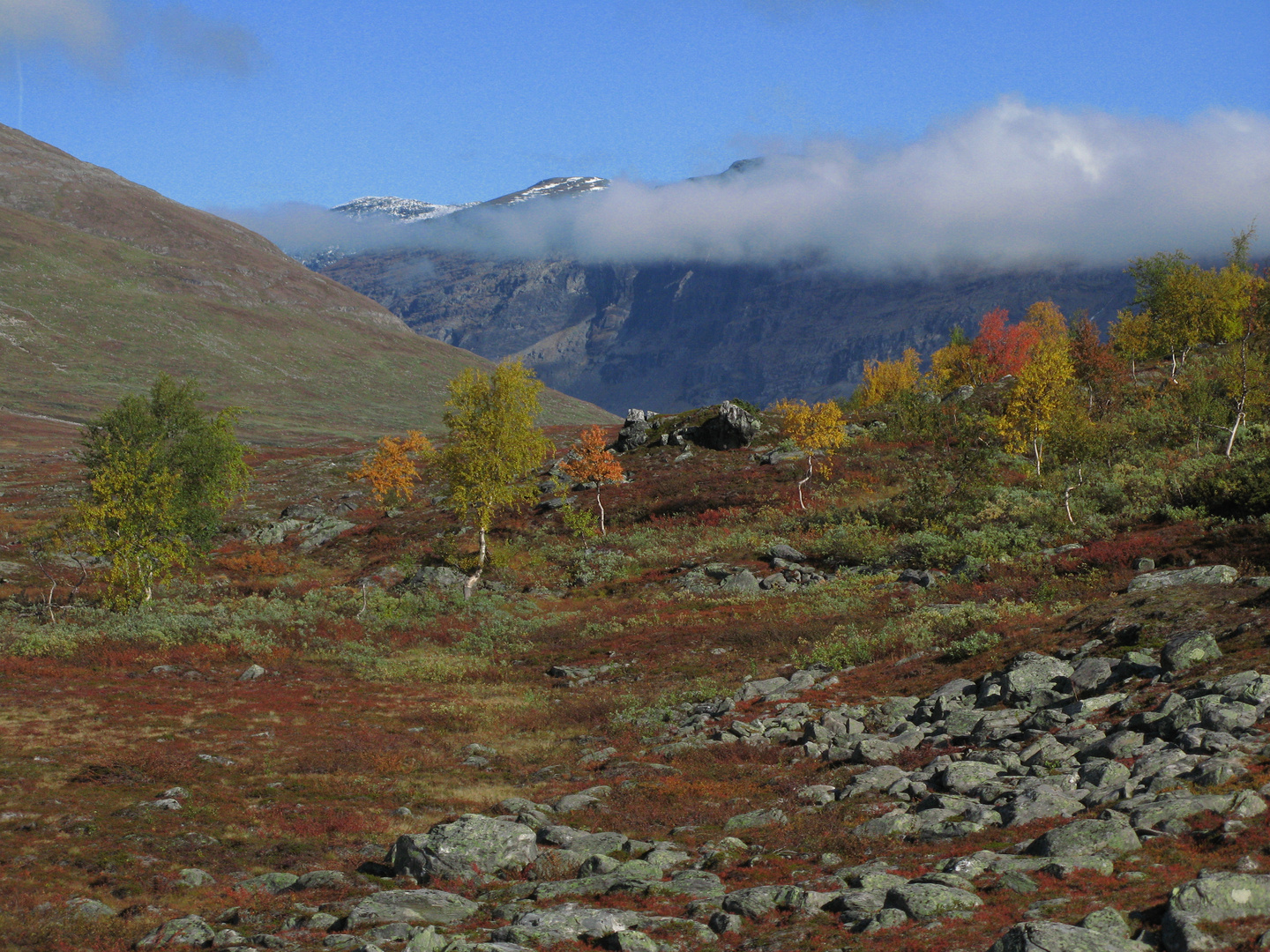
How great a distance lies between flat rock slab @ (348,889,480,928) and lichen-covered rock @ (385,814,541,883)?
80 centimetres

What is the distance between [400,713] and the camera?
27406mm

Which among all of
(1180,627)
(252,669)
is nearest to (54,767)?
(252,669)

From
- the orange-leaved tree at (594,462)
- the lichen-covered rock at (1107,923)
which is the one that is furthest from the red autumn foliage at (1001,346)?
the lichen-covered rock at (1107,923)

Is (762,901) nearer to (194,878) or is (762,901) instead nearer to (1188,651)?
(194,878)

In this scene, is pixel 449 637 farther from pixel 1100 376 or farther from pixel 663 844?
pixel 1100 376

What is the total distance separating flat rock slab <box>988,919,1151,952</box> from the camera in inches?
334

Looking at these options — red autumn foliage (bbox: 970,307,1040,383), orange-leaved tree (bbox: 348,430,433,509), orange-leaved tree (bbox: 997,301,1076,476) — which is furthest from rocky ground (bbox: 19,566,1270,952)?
red autumn foliage (bbox: 970,307,1040,383)

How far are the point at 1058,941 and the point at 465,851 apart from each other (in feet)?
29.2

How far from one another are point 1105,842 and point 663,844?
21.8 feet

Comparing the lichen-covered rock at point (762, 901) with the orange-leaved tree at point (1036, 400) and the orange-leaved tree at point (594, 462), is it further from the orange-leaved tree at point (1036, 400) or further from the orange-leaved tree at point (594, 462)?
the orange-leaved tree at point (594, 462)

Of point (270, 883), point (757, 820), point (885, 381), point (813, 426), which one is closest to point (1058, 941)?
point (757, 820)

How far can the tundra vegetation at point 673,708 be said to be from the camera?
37.1ft

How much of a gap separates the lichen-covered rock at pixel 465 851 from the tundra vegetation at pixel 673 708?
6cm

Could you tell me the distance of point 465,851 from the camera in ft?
45.9
